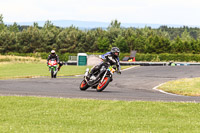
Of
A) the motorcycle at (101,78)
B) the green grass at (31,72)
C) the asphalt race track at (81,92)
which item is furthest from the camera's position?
the green grass at (31,72)

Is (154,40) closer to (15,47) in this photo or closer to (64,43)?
(64,43)

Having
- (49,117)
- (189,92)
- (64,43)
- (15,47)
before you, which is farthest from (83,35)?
(49,117)

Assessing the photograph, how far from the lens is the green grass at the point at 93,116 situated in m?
9.08

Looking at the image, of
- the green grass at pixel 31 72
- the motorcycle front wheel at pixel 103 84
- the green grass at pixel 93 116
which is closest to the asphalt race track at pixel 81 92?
the motorcycle front wheel at pixel 103 84

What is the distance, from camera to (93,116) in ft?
34.9

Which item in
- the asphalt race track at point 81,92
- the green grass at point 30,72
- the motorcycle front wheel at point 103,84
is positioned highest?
the motorcycle front wheel at point 103,84

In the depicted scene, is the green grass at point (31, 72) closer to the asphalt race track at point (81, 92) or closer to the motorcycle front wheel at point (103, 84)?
the asphalt race track at point (81, 92)

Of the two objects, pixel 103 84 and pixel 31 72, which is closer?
pixel 103 84

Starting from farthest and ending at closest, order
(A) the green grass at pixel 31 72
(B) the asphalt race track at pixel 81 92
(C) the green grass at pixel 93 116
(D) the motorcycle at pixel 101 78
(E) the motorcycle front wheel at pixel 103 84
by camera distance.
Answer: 1. (A) the green grass at pixel 31 72
2. (E) the motorcycle front wheel at pixel 103 84
3. (D) the motorcycle at pixel 101 78
4. (B) the asphalt race track at pixel 81 92
5. (C) the green grass at pixel 93 116

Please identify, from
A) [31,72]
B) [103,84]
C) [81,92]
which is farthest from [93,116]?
[31,72]

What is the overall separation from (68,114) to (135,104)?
8.36ft

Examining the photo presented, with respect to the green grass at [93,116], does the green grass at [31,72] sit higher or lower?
lower

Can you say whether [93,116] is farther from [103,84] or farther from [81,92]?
[103,84]

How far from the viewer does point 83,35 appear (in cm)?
11819
